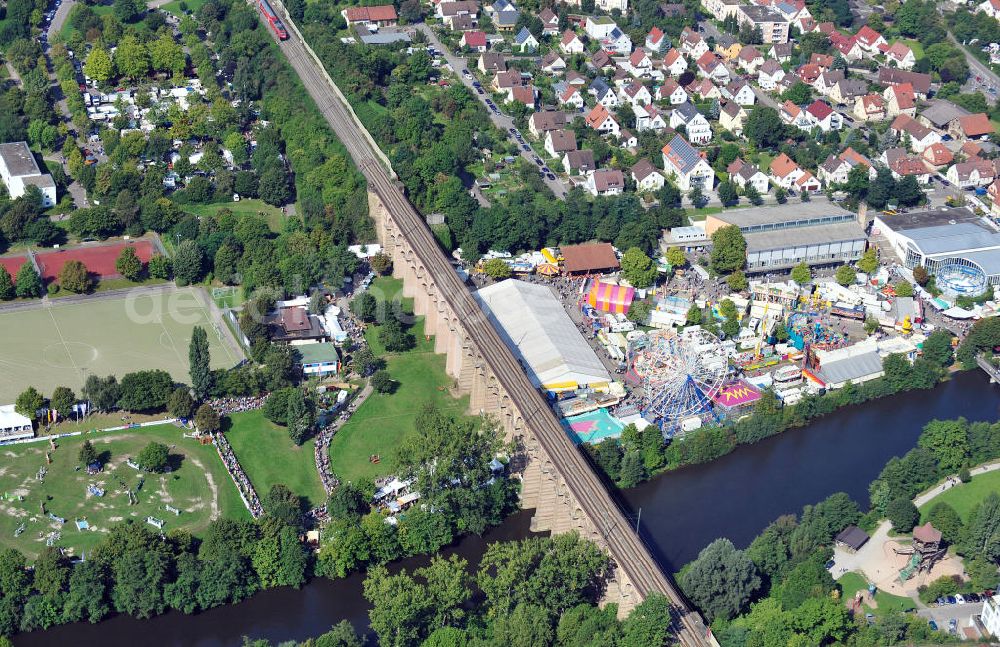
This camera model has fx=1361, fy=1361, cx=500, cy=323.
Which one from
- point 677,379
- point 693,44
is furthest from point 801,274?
point 693,44

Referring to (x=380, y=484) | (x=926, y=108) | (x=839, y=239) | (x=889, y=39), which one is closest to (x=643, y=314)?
(x=839, y=239)

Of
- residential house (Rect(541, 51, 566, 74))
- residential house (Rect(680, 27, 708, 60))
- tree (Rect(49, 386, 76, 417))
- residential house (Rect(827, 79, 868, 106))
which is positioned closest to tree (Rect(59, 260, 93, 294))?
tree (Rect(49, 386, 76, 417))

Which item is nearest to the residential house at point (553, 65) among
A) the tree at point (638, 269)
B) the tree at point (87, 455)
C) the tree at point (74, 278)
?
the tree at point (638, 269)

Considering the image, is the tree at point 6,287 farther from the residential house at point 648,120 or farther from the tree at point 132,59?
the residential house at point 648,120

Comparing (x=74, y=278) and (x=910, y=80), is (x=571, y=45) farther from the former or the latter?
(x=74, y=278)

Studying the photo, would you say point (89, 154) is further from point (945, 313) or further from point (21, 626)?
point (945, 313)

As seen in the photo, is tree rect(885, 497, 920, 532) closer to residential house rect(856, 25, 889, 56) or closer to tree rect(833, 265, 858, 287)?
tree rect(833, 265, 858, 287)
